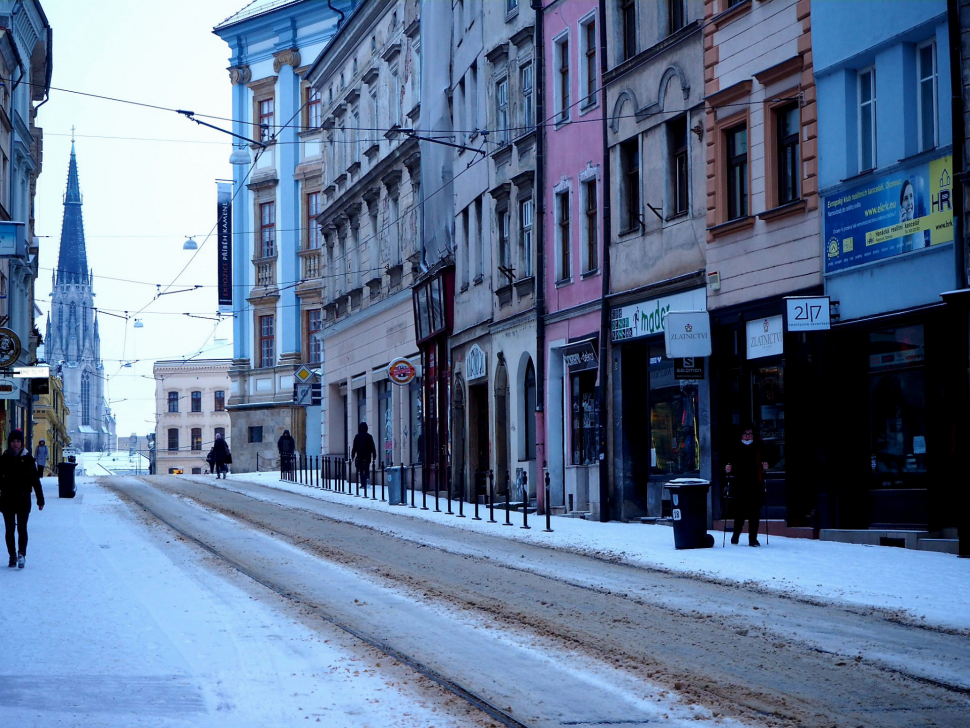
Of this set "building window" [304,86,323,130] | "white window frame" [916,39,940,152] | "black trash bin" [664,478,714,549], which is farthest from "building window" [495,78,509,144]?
"building window" [304,86,323,130]

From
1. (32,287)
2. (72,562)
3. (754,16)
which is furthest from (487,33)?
(32,287)

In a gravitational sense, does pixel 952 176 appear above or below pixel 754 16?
below

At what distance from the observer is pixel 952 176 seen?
18547 millimetres

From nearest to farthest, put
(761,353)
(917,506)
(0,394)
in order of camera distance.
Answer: (917,506) → (761,353) → (0,394)

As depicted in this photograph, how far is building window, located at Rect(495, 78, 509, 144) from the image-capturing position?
34.0m

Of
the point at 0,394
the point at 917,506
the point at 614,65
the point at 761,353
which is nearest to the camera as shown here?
the point at 917,506

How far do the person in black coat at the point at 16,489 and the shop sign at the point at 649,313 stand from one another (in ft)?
34.9

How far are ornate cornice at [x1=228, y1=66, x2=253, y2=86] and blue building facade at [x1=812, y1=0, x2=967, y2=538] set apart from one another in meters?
49.5

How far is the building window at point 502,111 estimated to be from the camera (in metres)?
34.0

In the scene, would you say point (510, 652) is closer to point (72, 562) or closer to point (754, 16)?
point (72, 562)

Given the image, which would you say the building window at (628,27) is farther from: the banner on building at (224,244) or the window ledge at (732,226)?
the banner on building at (224,244)

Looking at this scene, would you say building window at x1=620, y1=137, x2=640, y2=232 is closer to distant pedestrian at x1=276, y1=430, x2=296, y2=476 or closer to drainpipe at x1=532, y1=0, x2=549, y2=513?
drainpipe at x1=532, y1=0, x2=549, y2=513

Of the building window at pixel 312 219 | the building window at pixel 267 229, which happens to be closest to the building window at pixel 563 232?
the building window at pixel 312 219

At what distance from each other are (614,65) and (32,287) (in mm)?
39037
